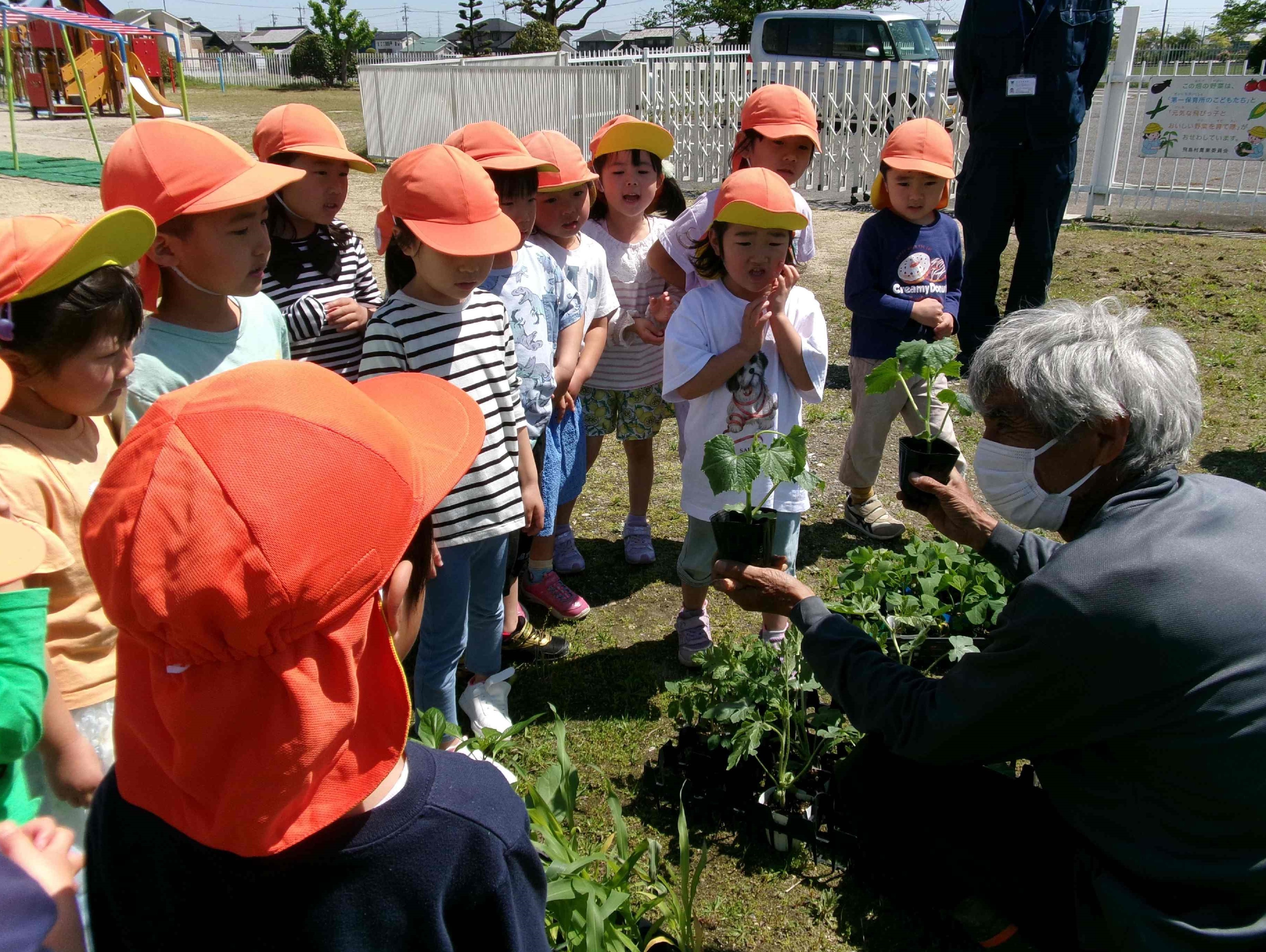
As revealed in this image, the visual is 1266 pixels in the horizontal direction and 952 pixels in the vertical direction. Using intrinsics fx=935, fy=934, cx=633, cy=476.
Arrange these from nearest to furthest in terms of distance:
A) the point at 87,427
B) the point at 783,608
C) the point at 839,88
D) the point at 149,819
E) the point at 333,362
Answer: the point at 149,819
the point at 87,427
the point at 783,608
the point at 333,362
the point at 839,88

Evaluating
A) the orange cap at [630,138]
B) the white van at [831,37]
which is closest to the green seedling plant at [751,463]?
the orange cap at [630,138]

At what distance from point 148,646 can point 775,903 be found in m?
1.97

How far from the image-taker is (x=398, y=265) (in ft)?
8.67

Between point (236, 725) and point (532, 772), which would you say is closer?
point (236, 725)

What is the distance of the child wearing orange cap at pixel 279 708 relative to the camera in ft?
2.90

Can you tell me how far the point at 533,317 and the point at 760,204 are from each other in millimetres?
822

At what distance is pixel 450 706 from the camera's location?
9.20ft

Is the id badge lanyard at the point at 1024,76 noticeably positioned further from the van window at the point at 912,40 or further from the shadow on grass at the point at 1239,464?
the van window at the point at 912,40

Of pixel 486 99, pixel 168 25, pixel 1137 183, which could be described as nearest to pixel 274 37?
pixel 168 25

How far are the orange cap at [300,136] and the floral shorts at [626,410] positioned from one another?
1.29 m

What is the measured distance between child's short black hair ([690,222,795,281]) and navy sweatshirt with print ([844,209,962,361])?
0.89 meters

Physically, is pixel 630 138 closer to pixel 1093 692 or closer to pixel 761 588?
pixel 761 588

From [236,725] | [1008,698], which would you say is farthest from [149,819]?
[1008,698]

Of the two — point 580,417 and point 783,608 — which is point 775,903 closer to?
point 783,608
